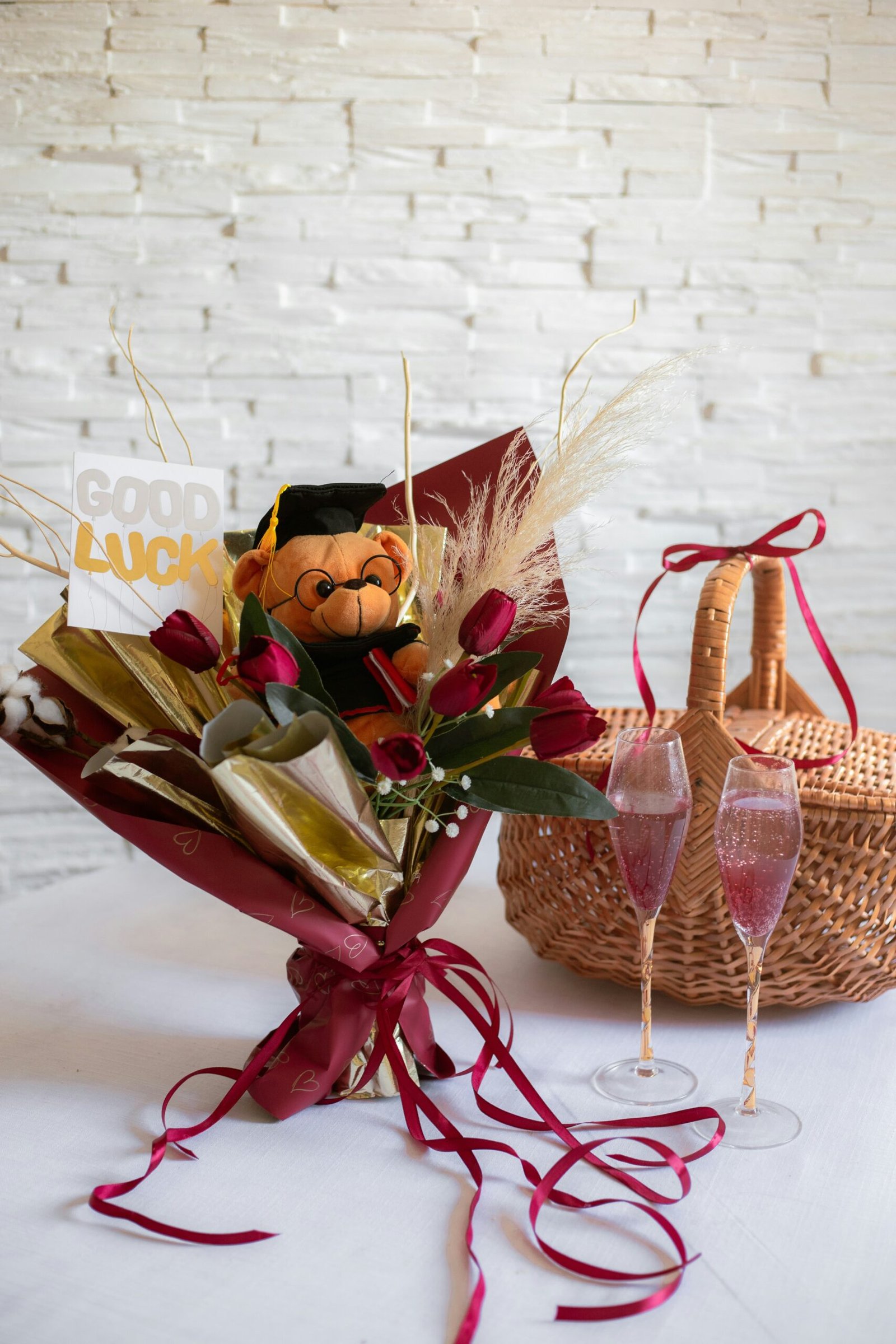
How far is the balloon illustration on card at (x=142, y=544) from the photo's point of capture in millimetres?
781

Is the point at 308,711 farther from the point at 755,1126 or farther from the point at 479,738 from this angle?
the point at 755,1126

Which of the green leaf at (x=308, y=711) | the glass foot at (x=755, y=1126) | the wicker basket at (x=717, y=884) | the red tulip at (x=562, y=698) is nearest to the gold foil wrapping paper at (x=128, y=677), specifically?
the green leaf at (x=308, y=711)

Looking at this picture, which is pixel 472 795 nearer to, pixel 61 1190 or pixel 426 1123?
pixel 426 1123

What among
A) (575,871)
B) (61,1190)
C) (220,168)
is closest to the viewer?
(61,1190)

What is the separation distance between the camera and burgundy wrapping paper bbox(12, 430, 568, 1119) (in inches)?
30.1

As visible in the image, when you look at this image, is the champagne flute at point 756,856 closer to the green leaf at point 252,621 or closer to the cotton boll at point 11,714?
the green leaf at point 252,621

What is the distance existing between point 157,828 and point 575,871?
37 centimetres

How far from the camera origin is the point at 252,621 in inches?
28.4

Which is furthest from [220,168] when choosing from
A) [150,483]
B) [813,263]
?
[150,483]

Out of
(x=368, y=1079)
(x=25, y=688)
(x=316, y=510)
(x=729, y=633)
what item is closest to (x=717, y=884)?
(x=729, y=633)

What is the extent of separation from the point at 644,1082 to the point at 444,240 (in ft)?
4.70

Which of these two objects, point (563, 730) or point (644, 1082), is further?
point (644, 1082)

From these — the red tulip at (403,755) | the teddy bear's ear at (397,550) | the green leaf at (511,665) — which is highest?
the teddy bear's ear at (397,550)

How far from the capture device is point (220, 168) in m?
1.77
